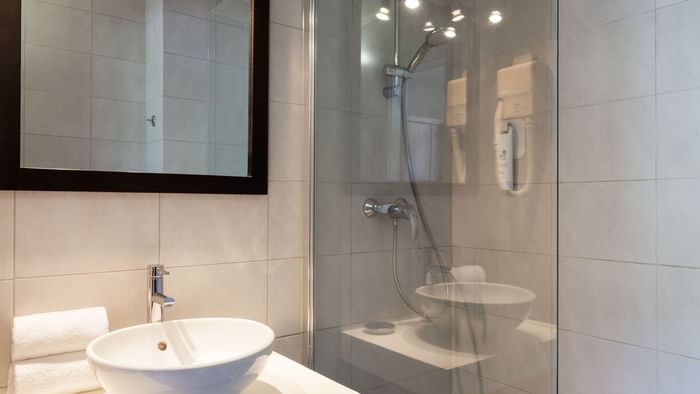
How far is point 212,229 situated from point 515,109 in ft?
3.10

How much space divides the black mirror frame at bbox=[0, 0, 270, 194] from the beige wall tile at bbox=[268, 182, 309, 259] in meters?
0.08

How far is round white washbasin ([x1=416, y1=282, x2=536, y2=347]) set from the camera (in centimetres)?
119

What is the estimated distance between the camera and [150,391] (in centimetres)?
86

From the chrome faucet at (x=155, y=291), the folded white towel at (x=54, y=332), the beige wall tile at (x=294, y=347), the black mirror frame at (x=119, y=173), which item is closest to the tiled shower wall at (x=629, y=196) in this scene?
the beige wall tile at (x=294, y=347)

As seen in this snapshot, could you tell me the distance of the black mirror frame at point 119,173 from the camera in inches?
43.2

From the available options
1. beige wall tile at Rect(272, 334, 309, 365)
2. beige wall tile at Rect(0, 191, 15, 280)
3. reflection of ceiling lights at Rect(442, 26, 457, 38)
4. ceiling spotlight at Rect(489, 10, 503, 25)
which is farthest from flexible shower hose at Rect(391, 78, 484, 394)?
beige wall tile at Rect(0, 191, 15, 280)

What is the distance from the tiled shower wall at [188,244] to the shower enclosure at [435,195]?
9cm

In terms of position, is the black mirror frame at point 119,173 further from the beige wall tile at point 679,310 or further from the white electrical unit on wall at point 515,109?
the beige wall tile at point 679,310

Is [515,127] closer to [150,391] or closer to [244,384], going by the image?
[244,384]

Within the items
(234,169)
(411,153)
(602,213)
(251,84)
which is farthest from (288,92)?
(602,213)

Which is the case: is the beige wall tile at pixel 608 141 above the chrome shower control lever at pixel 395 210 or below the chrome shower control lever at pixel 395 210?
above

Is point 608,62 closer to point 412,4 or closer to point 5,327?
point 412,4

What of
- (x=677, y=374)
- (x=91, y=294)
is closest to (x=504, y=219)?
(x=677, y=374)

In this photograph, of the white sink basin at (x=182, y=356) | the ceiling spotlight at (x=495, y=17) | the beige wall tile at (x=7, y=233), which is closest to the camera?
the white sink basin at (x=182, y=356)
